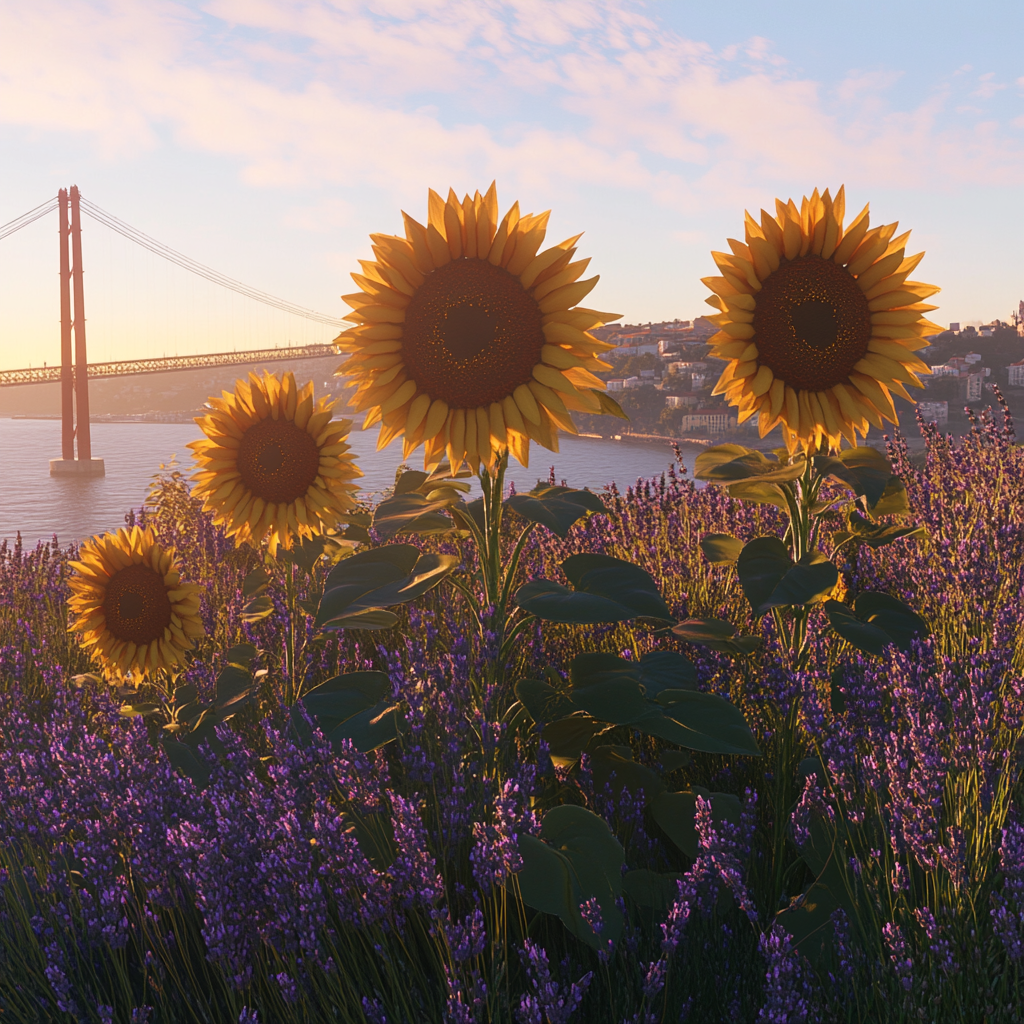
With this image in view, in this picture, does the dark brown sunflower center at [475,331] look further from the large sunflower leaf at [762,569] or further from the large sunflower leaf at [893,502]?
the large sunflower leaf at [893,502]

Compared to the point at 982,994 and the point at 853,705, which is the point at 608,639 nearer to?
the point at 853,705

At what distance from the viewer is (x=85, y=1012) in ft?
4.32

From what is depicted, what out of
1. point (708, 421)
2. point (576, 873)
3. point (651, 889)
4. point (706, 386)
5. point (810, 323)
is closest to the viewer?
point (576, 873)

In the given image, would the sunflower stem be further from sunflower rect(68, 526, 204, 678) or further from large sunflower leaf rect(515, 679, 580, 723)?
large sunflower leaf rect(515, 679, 580, 723)

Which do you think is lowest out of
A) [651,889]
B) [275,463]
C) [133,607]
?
[651,889]

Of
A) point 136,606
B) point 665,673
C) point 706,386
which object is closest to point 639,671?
point 665,673

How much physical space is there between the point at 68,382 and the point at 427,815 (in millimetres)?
33369

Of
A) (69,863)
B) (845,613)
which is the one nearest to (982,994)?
(845,613)

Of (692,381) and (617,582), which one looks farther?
(692,381)

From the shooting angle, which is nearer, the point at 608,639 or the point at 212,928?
the point at 212,928

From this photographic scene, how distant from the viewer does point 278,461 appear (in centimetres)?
211

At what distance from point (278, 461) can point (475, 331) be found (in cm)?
83

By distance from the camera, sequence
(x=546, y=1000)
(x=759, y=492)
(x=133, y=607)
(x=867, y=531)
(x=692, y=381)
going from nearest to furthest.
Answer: (x=546, y=1000), (x=759, y=492), (x=867, y=531), (x=133, y=607), (x=692, y=381)

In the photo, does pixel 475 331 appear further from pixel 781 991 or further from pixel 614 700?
pixel 781 991
